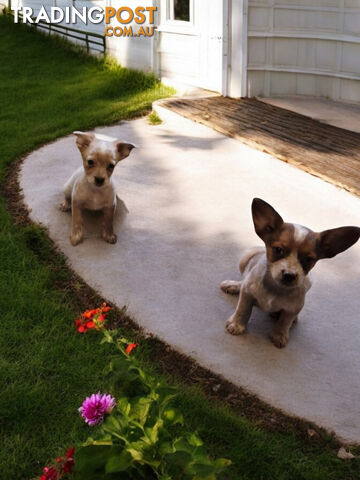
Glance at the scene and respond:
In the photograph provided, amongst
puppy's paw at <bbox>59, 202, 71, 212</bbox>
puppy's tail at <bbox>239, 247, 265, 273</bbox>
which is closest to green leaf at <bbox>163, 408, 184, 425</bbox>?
puppy's tail at <bbox>239, 247, 265, 273</bbox>

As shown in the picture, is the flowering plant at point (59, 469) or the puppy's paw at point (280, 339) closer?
the flowering plant at point (59, 469)

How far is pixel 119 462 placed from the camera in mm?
2244

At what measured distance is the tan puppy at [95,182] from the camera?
5.11 meters

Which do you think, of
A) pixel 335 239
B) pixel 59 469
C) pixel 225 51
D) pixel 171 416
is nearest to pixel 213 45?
pixel 225 51

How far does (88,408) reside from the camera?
7.97 ft

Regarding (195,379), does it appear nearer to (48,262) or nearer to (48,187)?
(48,262)

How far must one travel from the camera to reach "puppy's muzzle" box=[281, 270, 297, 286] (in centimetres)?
369

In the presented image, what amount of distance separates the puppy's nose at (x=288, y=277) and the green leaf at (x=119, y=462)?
67.1 inches

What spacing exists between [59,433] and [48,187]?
12.7 ft

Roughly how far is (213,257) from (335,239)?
1.81 meters

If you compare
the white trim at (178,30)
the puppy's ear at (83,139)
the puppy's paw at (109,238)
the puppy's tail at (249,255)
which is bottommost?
→ the puppy's paw at (109,238)

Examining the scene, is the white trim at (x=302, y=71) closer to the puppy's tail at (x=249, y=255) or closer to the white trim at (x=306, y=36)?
the white trim at (x=306, y=36)

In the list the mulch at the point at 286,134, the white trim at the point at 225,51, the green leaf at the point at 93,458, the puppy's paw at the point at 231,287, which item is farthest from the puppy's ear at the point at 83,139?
the white trim at the point at 225,51

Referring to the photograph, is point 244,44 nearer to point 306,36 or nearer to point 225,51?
point 225,51
